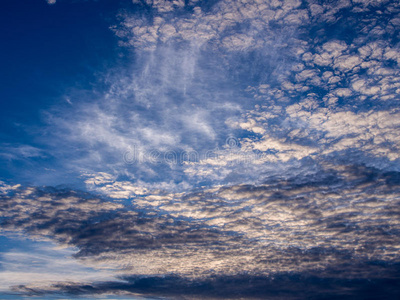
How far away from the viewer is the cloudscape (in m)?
5.72

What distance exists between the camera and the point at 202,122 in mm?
7590

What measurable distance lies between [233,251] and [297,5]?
530 inches

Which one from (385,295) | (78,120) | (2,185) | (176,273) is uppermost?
(78,120)

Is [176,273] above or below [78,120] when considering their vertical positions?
below

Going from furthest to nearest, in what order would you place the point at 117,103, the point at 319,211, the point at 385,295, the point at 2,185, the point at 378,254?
1. the point at 385,295
2. the point at 378,254
3. the point at 319,211
4. the point at 2,185
5. the point at 117,103

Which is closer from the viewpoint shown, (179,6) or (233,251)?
(179,6)

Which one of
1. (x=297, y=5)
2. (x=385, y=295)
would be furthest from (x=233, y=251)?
(x=385, y=295)

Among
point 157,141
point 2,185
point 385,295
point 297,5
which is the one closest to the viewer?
point 297,5

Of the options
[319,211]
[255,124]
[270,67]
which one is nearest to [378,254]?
[319,211]

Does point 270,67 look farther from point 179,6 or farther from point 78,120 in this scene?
point 78,120

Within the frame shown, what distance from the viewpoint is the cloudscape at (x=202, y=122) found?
5719 millimetres

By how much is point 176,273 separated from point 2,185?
46.7 feet

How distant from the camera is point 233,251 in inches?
586

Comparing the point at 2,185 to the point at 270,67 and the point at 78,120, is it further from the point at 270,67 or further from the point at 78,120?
the point at 270,67
